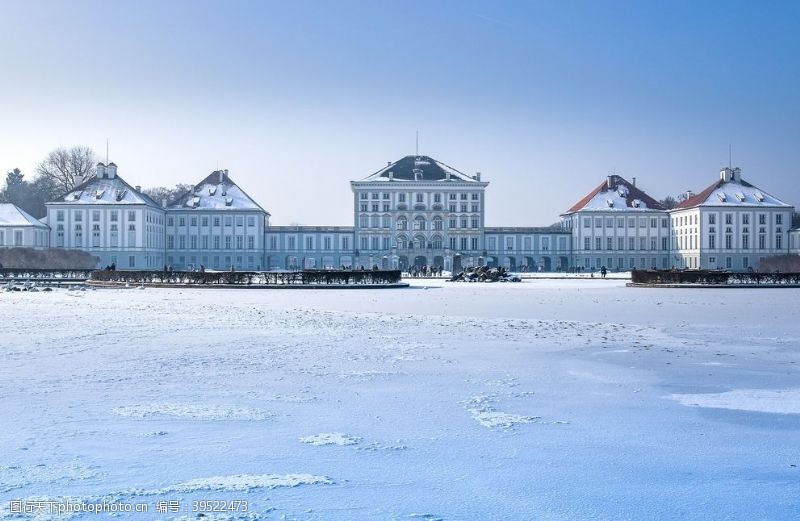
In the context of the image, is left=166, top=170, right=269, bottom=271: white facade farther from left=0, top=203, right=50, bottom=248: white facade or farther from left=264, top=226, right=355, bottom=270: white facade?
left=0, top=203, right=50, bottom=248: white facade

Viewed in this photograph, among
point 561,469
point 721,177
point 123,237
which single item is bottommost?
point 561,469

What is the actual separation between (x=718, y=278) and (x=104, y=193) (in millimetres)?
62373

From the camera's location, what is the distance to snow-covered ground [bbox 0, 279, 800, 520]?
5188 mm

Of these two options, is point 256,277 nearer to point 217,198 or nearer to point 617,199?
point 217,198

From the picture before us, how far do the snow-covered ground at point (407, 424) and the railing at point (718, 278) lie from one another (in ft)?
92.7

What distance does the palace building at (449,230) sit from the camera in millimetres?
86375

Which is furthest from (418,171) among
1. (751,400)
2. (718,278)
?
(751,400)

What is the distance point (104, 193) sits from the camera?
80875 millimetres

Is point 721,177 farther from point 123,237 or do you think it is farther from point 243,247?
point 123,237

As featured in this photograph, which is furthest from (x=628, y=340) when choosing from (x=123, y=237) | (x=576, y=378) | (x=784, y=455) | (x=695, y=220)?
(x=695, y=220)

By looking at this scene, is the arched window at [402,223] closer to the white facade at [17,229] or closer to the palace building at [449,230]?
the palace building at [449,230]

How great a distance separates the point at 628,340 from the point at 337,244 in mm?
77565

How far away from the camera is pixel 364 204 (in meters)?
90.5

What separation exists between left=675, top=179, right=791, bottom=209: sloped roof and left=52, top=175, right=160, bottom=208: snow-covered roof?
60310mm
